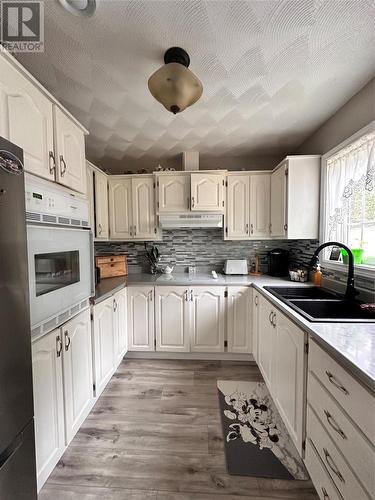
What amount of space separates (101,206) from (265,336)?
209cm

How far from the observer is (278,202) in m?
2.27

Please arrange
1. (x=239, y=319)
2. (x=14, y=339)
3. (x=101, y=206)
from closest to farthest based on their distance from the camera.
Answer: (x=14, y=339) < (x=239, y=319) < (x=101, y=206)

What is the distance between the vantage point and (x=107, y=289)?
1.88m

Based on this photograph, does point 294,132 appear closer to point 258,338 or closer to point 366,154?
point 366,154

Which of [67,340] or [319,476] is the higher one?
[67,340]

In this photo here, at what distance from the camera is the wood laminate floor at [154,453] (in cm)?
109

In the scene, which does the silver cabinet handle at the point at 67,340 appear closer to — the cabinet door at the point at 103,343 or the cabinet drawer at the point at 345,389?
the cabinet door at the point at 103,343

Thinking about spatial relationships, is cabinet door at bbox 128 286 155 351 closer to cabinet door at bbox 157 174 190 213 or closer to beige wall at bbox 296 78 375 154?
cabinet door at bbox 157 174 190 213

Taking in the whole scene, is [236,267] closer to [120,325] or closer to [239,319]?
[239,319]

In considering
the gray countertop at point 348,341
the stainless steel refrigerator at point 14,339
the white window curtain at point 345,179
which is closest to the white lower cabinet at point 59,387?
the stainless steel refrigerator at point 14,339

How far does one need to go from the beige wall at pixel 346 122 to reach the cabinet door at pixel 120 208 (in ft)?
6.65

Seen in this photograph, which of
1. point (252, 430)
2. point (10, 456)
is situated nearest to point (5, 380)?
point (10, 456)

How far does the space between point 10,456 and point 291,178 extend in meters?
2.53

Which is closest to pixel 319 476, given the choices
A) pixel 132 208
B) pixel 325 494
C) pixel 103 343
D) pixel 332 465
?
pixel 325 494
